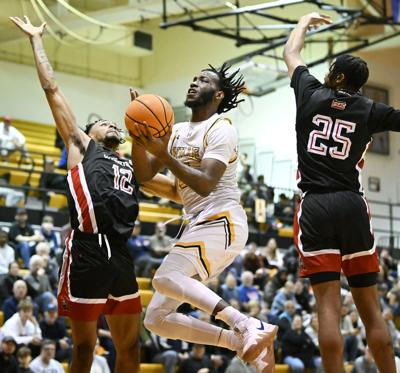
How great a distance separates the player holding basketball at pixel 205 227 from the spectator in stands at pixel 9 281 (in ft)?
24.0

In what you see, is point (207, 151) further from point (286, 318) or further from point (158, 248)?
point (158, 248)

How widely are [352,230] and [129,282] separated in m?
1.66

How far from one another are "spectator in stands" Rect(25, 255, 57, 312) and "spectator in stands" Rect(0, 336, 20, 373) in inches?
56.5

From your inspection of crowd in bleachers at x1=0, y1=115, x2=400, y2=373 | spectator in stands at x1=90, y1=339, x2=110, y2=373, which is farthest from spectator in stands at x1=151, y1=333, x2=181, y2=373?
spectator in stands at x1=90, y1=339, x2=110, y2=373

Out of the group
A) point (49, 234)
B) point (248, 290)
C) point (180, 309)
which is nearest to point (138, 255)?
→ point (49, 234)

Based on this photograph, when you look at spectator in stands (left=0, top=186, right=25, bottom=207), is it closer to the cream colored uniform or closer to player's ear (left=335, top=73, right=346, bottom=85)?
the cream colored uniform

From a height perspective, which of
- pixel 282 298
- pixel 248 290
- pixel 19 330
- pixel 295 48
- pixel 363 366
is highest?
pixel 295 48

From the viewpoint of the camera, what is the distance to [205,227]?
582 centimetres

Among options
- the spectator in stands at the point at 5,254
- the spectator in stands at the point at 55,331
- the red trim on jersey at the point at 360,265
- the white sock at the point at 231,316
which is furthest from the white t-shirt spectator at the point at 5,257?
the red trim on jersey at the point at 360,265

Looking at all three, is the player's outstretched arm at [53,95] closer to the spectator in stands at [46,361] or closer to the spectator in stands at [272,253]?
the spectator in stands at [46,361]

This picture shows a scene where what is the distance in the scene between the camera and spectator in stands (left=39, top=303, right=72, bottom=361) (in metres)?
12.0

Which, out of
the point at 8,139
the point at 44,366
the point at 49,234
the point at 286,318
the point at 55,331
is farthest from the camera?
the point at 8,139

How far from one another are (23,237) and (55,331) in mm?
2840

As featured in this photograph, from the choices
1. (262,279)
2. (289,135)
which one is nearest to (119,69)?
(289,135)
